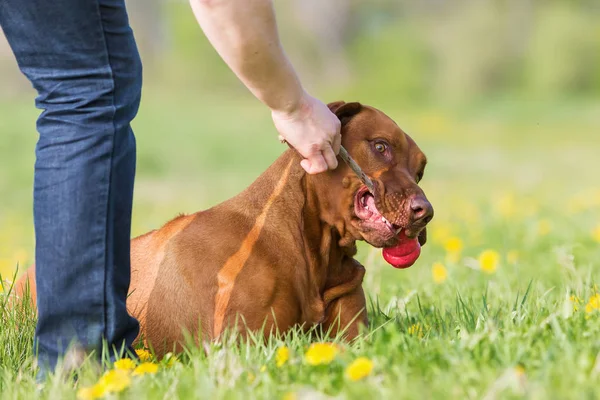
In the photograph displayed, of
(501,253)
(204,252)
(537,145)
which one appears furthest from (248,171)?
(204,252)

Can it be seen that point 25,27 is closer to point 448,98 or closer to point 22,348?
point 22,348

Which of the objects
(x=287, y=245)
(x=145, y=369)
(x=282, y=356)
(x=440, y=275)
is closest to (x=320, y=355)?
(x=282, y=356)

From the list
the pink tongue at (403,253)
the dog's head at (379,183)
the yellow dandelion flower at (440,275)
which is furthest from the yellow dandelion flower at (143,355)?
the yellow dandelion flower at (440,275)

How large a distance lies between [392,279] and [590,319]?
2.62 meters

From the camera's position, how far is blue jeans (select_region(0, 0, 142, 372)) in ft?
8.16

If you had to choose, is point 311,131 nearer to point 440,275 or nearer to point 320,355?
point 320,355

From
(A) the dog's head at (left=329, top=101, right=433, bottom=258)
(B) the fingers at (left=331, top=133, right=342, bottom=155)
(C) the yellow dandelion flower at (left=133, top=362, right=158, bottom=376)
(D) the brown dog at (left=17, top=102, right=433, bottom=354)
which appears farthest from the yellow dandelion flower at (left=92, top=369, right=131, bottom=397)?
(A) the dog's head at (left=329, top=101, right=433, bottom=258)

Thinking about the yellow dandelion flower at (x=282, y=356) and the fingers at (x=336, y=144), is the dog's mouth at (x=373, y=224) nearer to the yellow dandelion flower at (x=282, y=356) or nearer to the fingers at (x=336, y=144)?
the fingers at (x=336, y=144)

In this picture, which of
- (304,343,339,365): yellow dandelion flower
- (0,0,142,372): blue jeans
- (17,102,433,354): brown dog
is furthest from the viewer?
(17,102,433,354): brown dog

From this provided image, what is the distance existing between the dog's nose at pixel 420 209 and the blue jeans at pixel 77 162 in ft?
3.60

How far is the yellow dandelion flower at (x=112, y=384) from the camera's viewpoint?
7.09 ft

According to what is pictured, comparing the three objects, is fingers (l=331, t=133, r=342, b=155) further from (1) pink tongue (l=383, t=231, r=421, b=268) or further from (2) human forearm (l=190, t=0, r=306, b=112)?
(1) pink tongue (l=383, t=231, r=421, b=268)

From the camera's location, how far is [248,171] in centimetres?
1442

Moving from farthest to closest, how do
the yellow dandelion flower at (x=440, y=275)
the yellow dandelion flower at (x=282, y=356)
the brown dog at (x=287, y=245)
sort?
the yellow dandelion flower at (x=440, y=275) → the brown dog at (x=287, y=245) → the yellow dandelion flower at (x=282, y=356)
